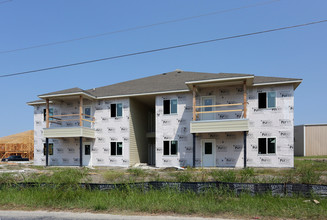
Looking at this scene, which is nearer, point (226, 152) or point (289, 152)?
point (289, 152)

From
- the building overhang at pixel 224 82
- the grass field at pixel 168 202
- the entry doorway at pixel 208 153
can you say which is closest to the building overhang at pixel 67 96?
the building overhang at pixel 224 82

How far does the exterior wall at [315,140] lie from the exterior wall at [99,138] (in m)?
23.1

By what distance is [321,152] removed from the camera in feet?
105

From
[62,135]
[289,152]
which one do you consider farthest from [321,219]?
[62,135]

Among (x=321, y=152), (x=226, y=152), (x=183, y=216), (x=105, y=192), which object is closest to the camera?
(x=183, y=216)

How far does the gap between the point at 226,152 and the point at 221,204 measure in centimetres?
1355

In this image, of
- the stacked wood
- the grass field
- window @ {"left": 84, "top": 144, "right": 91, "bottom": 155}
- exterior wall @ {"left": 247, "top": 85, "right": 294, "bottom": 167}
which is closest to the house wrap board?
exterior wall @ {"left": 247, "top": 85, "right": 294, "bottom": 167}

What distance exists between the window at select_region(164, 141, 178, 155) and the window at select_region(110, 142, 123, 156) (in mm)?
4213

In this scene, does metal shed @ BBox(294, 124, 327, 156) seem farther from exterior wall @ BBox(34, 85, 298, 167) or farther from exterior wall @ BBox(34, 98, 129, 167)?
exterior wall @ BBox(34, 98, 129, 167)

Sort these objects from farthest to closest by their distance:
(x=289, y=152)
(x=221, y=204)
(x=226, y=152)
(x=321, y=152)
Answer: (x=321, y=152) → (x=226, y=152) → (x=289, y=152) → (x=221, y=204)

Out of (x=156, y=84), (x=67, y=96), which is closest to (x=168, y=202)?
(x=156, y=84)

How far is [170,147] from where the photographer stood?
71.1ft

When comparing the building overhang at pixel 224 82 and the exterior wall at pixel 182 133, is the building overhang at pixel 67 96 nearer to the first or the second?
the exterior wall at pixel 182 133

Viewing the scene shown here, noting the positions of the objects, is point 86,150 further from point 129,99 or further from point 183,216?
point 183,216
